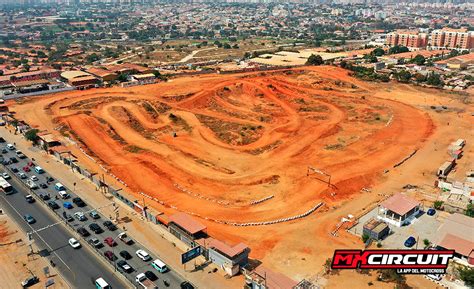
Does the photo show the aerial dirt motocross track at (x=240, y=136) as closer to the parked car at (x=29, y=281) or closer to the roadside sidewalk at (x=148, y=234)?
the roadside sidewalk at (x=148, y=234)

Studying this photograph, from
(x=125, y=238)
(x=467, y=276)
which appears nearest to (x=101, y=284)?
(x=125, y=238)

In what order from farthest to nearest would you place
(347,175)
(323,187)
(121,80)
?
(121,80) < (347,175) < (323,187)

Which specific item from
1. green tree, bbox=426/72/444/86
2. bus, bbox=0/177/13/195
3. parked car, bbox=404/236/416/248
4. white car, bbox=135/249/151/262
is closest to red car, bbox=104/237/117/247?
white car, bbox=135/249/151/262

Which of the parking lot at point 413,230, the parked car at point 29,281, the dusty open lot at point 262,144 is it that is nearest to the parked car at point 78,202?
the dusty open lot at point 262,144

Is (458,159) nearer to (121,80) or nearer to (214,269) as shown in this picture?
(214,269)

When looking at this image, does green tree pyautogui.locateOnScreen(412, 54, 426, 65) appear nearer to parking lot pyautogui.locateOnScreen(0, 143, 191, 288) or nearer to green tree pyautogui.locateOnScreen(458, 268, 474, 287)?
green tree pyautogui.locateOnScreen(458, 268, 474, 287)

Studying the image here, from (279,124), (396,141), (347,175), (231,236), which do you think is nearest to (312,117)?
(279,124)

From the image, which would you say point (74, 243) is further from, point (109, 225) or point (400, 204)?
point (400, 204)
